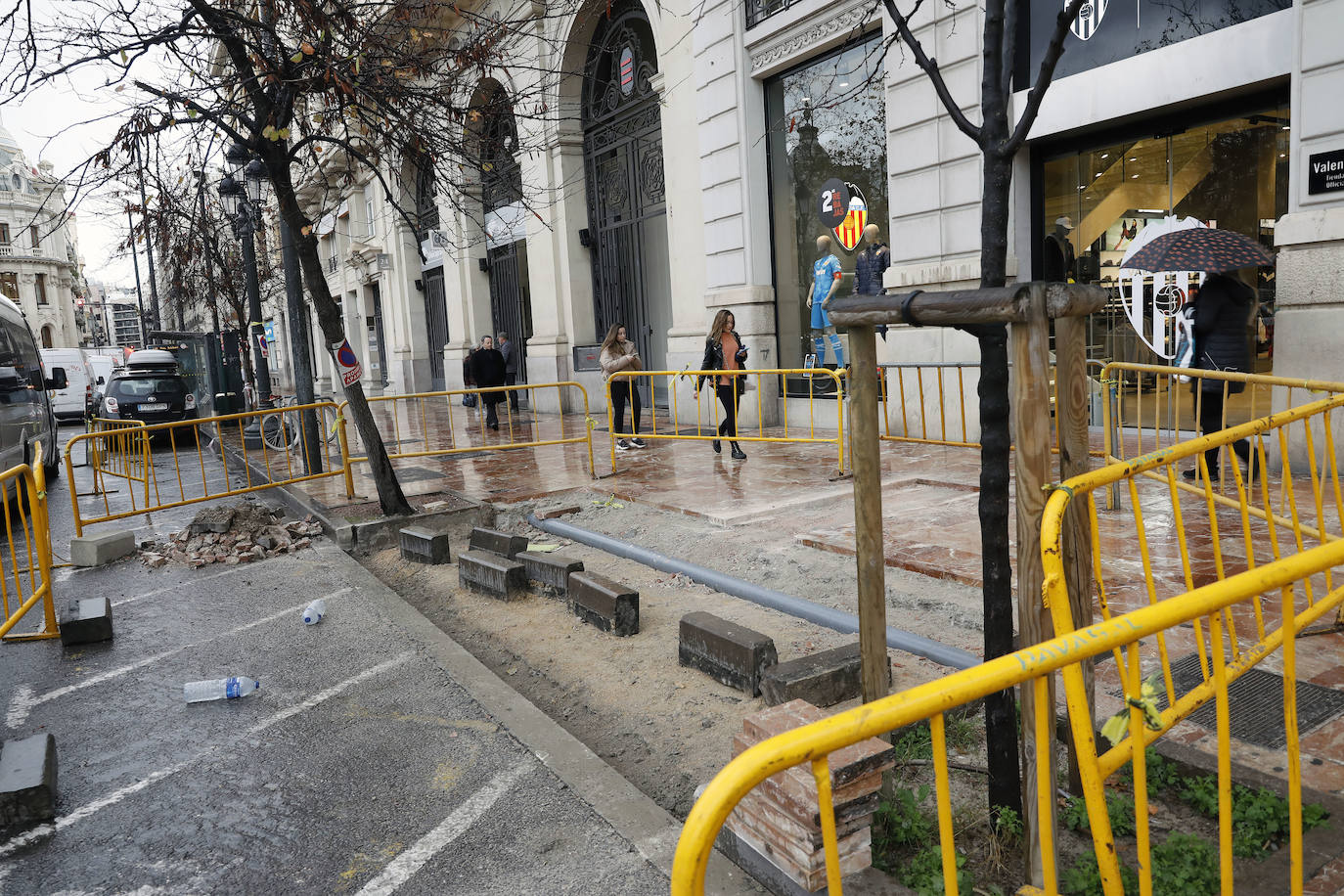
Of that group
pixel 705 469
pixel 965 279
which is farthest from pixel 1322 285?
pixel 705 469

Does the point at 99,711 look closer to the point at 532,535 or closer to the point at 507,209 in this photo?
the point at 532,535

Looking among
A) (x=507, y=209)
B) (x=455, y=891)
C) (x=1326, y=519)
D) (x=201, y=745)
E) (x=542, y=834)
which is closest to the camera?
(x=455, y=891)

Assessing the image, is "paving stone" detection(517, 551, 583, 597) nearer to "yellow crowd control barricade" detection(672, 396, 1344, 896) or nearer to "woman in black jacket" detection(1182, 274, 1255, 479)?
"yellow crowd control barricade" detection(672, 396, 1344, 896)

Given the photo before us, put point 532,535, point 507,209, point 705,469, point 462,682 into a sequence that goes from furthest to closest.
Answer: point 507,209, point 705,469, point 532,535, point 462,682

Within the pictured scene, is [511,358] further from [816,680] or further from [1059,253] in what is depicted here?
[816,680]

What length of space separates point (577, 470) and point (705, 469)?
1595mm

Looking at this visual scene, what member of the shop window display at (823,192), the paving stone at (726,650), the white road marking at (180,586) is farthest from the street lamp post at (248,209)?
the paving stone at (726,650)

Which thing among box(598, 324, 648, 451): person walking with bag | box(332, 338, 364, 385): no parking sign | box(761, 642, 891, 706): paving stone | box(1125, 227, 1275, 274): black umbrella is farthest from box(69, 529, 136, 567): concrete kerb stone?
box(1125, 227, 1275, 274): black umbrella

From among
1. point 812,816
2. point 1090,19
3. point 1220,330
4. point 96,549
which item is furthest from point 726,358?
point 812,816

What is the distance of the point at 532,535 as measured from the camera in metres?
8.03

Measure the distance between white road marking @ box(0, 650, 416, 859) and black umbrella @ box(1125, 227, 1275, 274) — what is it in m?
5.92

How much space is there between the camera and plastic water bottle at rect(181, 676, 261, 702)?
4645 millimetres

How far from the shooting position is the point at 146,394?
20062mm

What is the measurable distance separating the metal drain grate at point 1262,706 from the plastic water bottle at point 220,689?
4.28 metres
